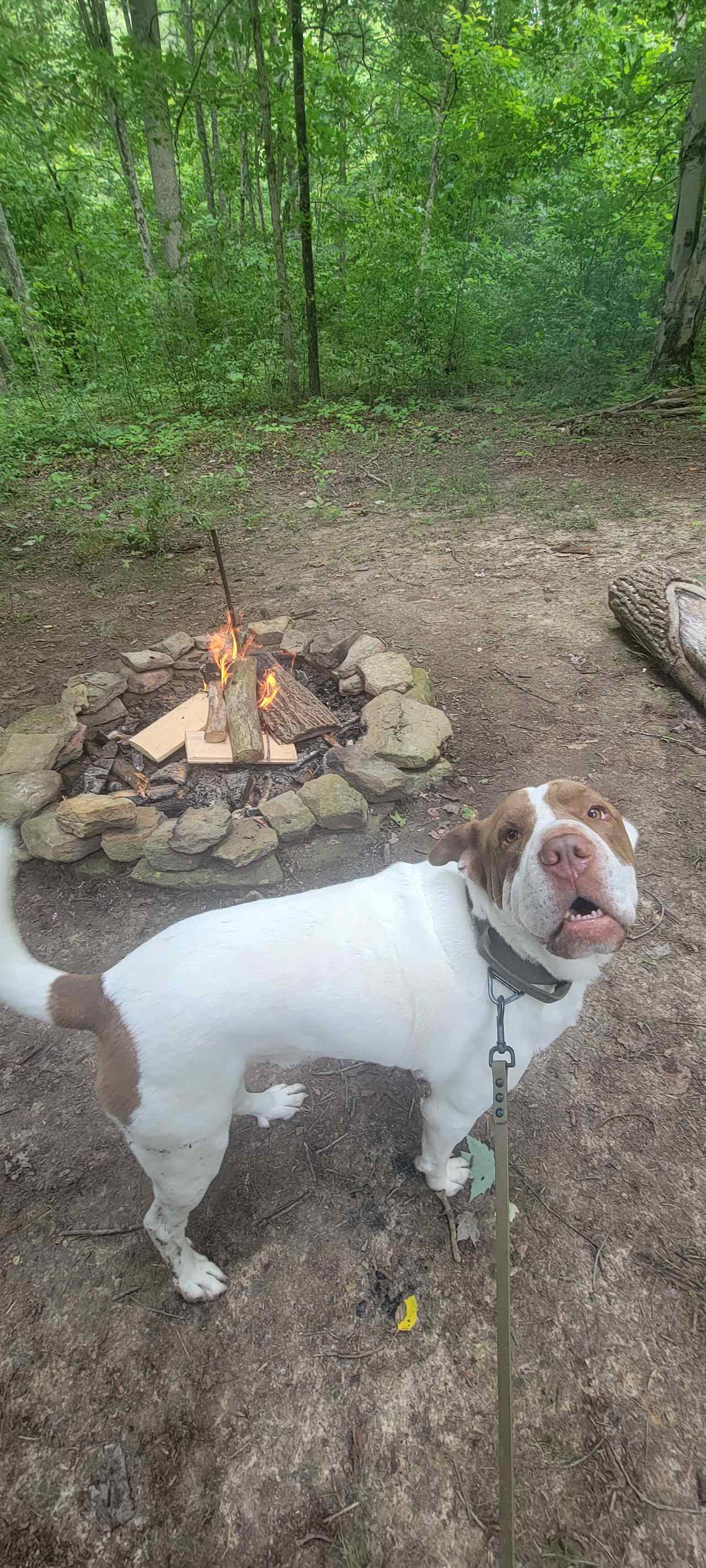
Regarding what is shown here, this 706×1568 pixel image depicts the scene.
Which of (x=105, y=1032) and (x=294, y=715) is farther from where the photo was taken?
(x=294, y=715)

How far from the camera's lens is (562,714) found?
4.57 m

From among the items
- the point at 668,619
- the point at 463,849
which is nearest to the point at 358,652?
the point at 668,619

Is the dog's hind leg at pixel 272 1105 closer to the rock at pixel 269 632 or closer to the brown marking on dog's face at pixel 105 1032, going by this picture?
the brown marking on dog's face at pixel 105 1032

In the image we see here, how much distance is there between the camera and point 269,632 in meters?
4.71

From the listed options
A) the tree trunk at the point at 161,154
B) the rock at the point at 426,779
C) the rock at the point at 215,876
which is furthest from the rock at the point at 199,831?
the tree trunk at the point at 161,154

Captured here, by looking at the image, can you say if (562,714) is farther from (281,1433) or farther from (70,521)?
(70,521)

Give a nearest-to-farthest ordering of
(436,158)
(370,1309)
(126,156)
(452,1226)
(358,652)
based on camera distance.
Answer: (370,1309), (452,1226), (358,652), (436,158), (126,156)

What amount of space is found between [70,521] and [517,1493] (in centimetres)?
855

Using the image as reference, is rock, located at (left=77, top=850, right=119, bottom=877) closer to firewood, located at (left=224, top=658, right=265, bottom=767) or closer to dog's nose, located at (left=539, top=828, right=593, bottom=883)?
firewood, located at (left=224, top=658, right=265, bottom=767)

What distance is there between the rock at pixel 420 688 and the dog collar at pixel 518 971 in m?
2.60

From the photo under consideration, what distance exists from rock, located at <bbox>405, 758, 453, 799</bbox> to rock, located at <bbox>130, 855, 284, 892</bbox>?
0.93m

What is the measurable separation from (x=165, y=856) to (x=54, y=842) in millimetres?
603

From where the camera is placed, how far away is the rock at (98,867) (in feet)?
11.4

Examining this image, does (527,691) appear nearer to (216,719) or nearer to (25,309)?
(216,719)
